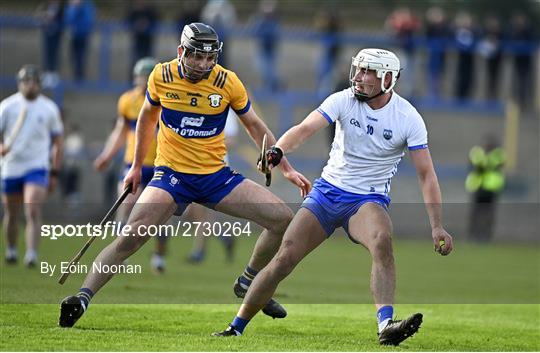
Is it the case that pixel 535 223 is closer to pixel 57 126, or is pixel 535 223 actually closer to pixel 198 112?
pixel 57 126

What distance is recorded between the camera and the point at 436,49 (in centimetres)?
2925

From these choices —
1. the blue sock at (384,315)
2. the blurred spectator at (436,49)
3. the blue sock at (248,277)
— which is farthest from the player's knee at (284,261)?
the blurred spectator at (436,49)

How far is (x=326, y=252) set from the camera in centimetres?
2145

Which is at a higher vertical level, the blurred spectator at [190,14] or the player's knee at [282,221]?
the player's knee at [282,221]

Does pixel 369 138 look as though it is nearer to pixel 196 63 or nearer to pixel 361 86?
pixel 361 86

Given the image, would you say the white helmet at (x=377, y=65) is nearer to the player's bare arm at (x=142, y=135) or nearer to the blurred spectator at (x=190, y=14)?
the player's bare arm at (x=142, y=135)

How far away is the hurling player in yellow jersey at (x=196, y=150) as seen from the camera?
960cm

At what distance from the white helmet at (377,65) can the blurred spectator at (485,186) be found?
17.1m

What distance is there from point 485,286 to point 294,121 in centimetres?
1212

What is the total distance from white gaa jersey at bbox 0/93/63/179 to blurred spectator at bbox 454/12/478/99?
15828mm

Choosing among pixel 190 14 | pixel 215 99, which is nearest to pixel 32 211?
pixel 215 99

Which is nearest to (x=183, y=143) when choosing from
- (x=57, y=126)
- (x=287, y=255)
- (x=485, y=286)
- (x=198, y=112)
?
(x=198, y=112)

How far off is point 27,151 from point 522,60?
17768 mm

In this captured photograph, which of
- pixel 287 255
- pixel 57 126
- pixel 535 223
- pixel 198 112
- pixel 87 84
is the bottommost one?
pixel 535 223
